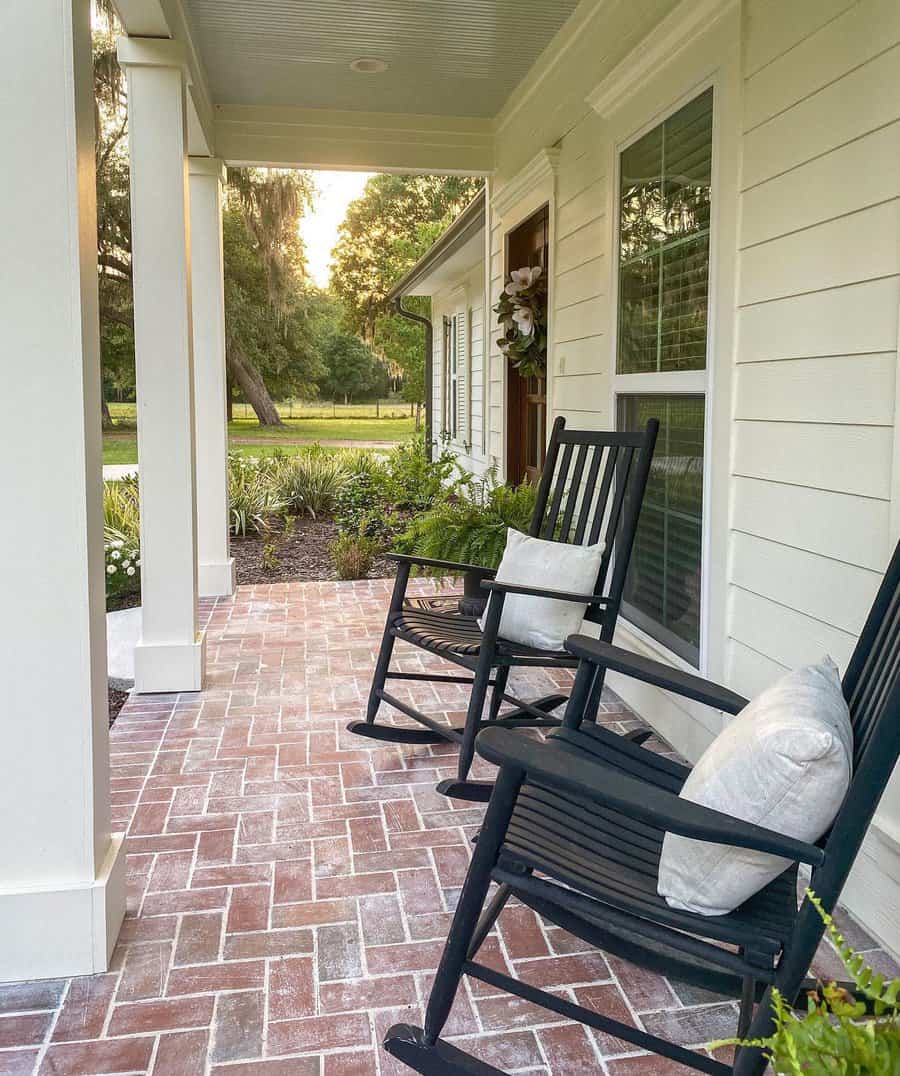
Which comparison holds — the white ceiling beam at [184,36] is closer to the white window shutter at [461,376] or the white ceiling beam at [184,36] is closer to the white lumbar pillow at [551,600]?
the white lumbar pillow at [551,600]

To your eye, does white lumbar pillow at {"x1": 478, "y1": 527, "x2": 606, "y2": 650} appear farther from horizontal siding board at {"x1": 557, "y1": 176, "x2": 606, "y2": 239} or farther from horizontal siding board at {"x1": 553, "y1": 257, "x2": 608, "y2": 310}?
horizontal siding board at {"x1": 557, "y1": 176, "x2": 606, "y2": 239}

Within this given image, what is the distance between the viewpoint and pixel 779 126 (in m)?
2.63

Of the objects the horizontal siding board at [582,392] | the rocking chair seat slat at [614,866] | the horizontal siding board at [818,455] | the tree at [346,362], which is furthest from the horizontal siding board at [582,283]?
the tree at [346,362]

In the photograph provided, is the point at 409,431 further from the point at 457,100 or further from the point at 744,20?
the point at 744,20

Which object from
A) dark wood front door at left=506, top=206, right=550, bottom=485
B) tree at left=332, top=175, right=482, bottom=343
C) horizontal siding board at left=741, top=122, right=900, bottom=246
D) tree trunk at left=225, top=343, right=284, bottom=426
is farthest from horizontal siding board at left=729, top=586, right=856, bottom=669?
tree at left=332, top=175, right=482, bottom=343

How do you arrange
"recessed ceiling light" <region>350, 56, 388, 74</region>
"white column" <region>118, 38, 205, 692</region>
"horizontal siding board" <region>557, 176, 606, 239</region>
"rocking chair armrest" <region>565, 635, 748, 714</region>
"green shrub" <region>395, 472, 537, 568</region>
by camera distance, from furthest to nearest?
"recessed ceiling light" <region>350, 56, 388, 74</region>, "green shrub" <region>395, 472, 537, 568</region>, "horizontal siding board" <region>557, 176, 606, 239</region>, "white column" <region>118, 38, 205, 692</region>, "rocking chair armrest" <region>565, 635, 748, 714</region>

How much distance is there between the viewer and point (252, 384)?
18.8 meters

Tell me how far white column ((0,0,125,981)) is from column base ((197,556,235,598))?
382cm

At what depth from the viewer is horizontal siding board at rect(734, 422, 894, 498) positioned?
2203 mm

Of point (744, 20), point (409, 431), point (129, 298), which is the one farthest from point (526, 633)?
point (409, 431)

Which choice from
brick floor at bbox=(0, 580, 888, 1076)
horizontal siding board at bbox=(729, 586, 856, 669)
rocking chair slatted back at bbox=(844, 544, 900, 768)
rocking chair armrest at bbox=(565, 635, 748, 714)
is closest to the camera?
rocking chair slatted back at bbox=(844, 544, 900, 768)

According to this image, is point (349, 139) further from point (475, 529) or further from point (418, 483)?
point (475, 529)

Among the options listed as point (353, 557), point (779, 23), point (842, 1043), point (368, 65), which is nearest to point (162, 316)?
point (368, 65)

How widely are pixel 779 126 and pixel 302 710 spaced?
8.50ft
